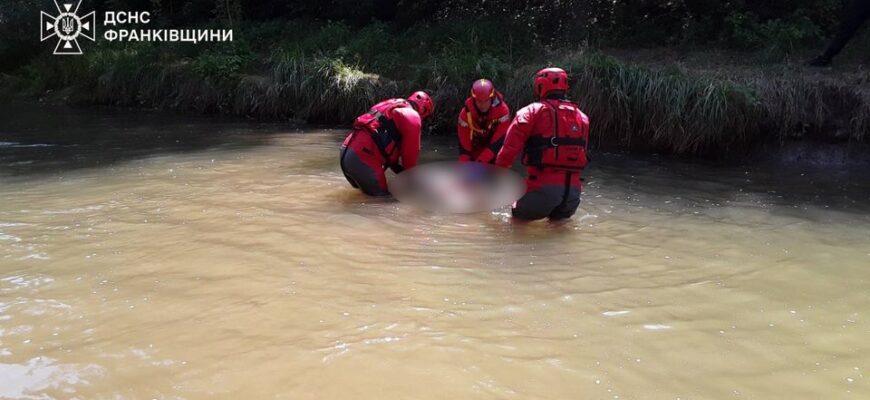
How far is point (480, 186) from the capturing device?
525cm

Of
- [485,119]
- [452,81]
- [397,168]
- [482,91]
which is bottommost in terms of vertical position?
[397,168]

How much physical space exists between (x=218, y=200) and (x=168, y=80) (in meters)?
8.11

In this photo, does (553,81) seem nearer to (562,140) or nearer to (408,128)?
(562,140)

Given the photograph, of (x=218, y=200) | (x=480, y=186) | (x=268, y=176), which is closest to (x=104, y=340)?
(x=218, y=200)

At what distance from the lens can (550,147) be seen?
4750mm

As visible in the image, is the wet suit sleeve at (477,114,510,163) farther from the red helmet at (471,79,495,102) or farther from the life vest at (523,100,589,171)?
the life vest at (523,100,589,171)

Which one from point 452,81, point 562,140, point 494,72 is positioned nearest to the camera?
point 562,140

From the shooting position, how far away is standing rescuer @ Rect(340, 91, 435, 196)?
214 inches

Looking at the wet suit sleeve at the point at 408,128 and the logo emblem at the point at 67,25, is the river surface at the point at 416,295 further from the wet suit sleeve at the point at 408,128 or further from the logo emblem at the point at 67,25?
the logo emblem at the point at 67,25

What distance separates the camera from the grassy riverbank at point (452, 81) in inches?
304

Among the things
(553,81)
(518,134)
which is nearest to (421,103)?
(518,134)

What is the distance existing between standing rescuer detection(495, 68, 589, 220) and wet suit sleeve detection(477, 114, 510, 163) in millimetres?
387

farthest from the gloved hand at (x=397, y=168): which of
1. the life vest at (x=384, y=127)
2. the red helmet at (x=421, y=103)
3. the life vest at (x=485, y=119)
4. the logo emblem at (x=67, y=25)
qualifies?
the logo emblem at (x=67, y=25)

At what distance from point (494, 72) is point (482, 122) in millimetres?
3746
